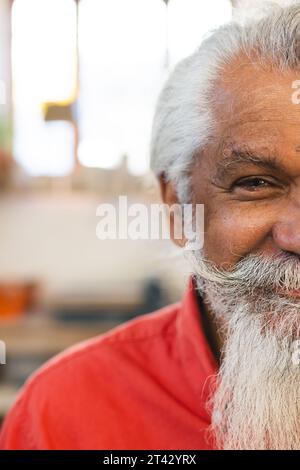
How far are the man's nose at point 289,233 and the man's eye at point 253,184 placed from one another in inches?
2.2

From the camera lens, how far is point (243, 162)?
0.75 metres

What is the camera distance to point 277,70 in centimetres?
75

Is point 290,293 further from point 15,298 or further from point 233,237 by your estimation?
point 15,298

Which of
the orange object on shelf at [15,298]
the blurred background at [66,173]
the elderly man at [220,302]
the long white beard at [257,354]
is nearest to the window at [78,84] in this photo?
the blurred background at [66,173]

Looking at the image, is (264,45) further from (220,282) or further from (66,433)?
(66,433)

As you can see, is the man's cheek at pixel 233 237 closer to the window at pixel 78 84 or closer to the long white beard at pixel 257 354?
the long white beard at pixel 257 354

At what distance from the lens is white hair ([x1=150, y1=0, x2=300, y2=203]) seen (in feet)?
2.49

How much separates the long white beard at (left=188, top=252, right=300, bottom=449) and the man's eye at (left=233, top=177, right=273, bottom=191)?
86mm

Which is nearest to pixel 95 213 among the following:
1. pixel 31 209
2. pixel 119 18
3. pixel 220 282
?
pixel 31 209

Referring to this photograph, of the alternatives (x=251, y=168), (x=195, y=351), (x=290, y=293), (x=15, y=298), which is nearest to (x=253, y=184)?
(x=251, y=168)

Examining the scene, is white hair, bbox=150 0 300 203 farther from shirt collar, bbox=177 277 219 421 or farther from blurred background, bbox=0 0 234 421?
blurred background, bbox=0 0 234 421

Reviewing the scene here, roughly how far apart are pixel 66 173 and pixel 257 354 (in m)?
1.78

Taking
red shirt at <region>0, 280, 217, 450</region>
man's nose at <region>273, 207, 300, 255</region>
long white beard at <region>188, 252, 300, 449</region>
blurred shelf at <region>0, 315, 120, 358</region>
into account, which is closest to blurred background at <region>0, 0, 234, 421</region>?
blurred shelf at <region>0, 315, 120, 358</region>

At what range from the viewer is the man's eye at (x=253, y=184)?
754mm
